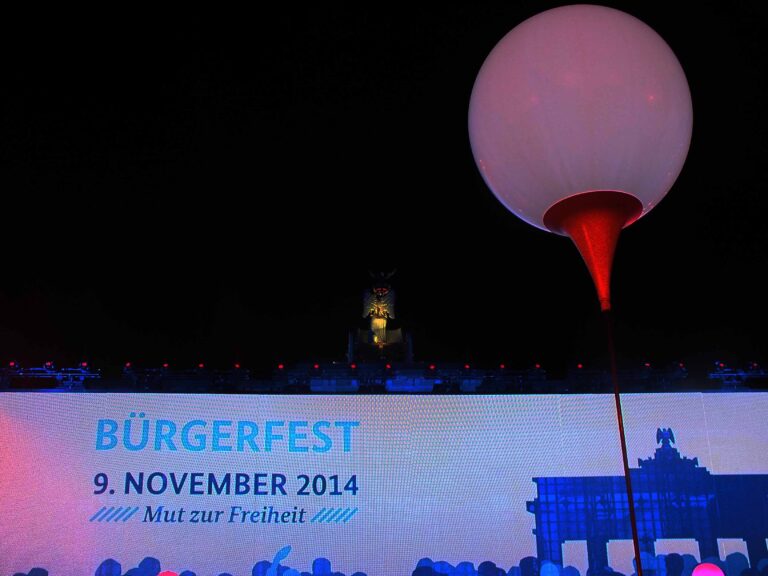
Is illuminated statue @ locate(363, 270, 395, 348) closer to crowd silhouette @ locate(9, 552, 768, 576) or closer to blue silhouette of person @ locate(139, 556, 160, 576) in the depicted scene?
crowd silhouette @ locate(9, 552, 768, 576)

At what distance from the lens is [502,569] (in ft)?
14.3

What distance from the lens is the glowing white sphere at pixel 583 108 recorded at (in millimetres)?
885

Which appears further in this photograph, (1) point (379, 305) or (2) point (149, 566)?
(1) point (379, 305)

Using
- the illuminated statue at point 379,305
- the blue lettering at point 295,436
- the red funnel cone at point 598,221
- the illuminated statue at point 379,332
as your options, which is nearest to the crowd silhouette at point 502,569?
the blue lettering at point 295,436

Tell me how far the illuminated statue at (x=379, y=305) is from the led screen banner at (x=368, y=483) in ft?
5.97

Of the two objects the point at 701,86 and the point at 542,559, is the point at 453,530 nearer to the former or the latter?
the point at 542,559

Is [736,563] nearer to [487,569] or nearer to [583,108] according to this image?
[487,569]

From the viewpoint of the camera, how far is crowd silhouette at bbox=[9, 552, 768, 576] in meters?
4.27

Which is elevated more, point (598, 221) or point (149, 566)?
point (598, 221)

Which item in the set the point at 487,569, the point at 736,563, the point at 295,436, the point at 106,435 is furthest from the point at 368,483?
the point at 736,563

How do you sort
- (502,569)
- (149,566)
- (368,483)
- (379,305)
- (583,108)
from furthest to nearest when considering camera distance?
(379,305)
(368,483)
(502,569)
(149,566)
(583,108)

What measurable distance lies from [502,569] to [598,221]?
159 inches

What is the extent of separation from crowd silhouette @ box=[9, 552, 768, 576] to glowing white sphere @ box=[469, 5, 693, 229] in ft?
13.0

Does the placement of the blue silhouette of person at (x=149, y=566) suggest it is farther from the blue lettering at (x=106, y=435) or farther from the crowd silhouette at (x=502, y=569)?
the blue lettering at (x=106, y=435)
